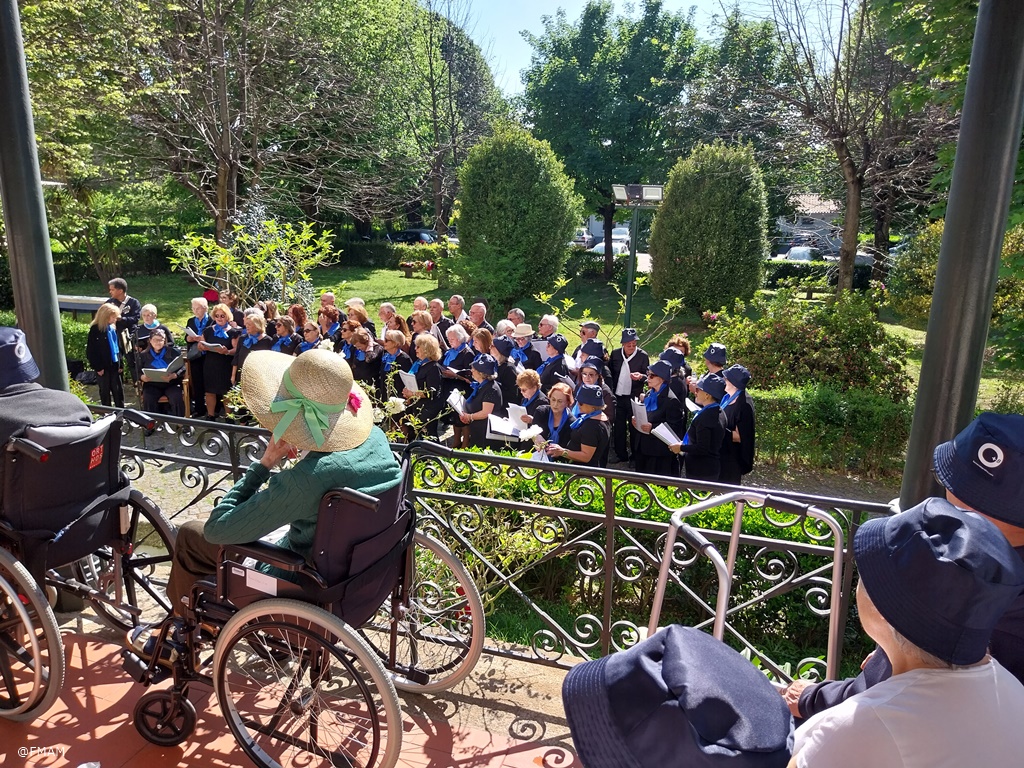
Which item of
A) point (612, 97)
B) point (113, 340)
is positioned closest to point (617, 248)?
point (612, 97)

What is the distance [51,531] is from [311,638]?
4.76 ft

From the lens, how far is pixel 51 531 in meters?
3.40

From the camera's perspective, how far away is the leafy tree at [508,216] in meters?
22.8

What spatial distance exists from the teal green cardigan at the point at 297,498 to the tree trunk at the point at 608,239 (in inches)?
1128

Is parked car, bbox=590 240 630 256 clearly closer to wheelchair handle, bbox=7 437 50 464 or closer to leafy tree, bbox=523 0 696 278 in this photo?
leafy tree, bbox=523 0 696 278

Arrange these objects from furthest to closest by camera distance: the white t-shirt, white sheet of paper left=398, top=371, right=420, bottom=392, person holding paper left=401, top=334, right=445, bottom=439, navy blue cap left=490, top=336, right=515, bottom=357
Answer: navy blue cap left=490, top=336, right=515, bottom=357
person holding paper left=401, top=334, right=445, bottom=439
white sheet of paper left=398, top=371, right=420, bottom=392
the white t-shirt

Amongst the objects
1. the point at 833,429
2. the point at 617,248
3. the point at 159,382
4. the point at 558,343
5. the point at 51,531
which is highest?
the point at 51,531

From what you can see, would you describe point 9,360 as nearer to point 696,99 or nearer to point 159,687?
point 159,687

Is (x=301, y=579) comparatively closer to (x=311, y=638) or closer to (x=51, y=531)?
(x=311, y=638)

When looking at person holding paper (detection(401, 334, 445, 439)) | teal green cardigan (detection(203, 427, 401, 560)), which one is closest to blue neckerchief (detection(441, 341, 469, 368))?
person holding paper (detection(401, 334, 445, 439))

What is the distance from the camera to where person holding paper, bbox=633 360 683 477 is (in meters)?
7.77

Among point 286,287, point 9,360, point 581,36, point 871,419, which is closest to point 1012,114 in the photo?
point 9,360

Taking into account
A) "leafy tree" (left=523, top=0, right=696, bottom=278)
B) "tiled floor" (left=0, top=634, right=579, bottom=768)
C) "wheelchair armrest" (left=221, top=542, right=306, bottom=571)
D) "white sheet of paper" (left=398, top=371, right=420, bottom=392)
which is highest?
"leafy tree" (left=523, top=0, right=696, bottom=278)

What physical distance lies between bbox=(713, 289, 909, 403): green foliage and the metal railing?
6015mm
